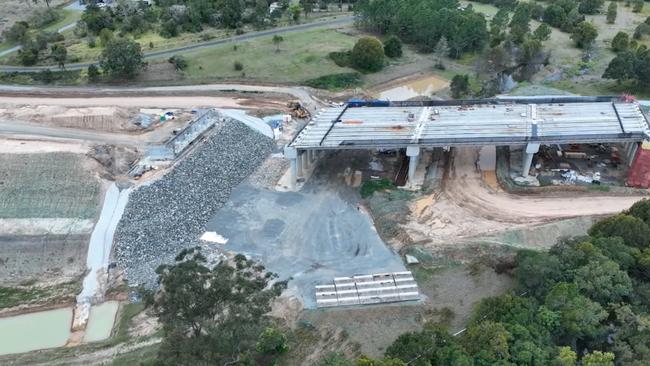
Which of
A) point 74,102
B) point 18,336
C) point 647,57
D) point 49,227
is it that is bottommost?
point 18,336

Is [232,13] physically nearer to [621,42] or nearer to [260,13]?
[260,13]

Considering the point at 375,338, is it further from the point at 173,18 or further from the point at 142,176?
the point at 173,18

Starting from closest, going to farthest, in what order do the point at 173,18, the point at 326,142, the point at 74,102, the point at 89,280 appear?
the point at 89,280, the point at 326,142, the point at 74,102, the point at 173,18

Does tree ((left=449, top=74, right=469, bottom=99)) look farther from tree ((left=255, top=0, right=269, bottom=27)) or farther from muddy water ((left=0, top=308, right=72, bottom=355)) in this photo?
muddy water ((left=0, top=308, right=72, bottom=355))

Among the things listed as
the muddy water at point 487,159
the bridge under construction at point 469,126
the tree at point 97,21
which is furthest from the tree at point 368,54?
the tree at point 97,21

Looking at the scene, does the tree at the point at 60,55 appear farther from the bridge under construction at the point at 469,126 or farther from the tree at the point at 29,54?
the bridge under construction at the point at 469,126

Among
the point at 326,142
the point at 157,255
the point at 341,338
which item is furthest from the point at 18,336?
the point at 326,142

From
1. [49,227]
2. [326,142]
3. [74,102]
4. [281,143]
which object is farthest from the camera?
[74,102]
